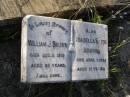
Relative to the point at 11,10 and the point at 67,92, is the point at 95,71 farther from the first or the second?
the point at 11,10

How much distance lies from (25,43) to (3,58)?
1.82 feet

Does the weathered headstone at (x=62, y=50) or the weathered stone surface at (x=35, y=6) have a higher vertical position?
the weathered stone surface at (x=35, y=6)

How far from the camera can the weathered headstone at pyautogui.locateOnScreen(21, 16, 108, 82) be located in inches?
124

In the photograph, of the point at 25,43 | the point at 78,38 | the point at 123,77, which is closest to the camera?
the point at 25,43

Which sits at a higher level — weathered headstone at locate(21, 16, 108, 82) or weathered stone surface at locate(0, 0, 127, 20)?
weathered stone surface at locate(0, 0, 127, 20)

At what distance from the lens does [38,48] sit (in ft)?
10.4

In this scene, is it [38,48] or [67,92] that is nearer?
[38,48]

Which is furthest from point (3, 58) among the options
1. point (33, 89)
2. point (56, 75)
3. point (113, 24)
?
point (113, 24)

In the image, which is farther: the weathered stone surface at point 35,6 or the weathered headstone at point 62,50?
the weathered stone surface at point 35,6

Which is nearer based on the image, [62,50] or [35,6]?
[62,50]

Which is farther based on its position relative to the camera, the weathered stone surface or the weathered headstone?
the weathered stone surface

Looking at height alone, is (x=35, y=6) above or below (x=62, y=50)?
above

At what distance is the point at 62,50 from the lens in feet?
11.0

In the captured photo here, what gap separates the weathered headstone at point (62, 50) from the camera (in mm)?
3145
